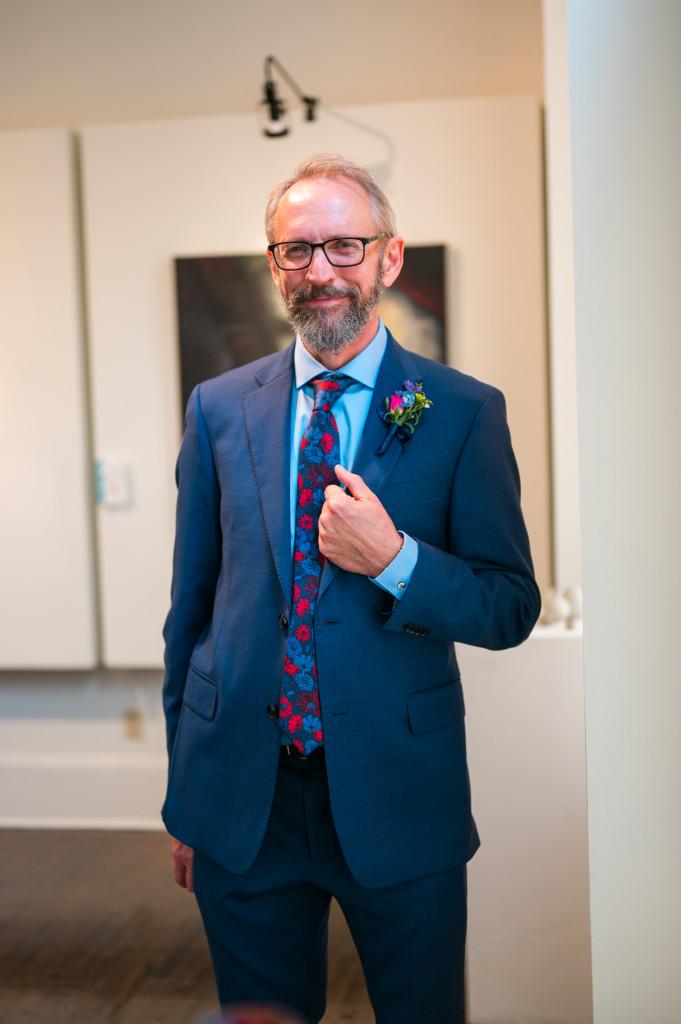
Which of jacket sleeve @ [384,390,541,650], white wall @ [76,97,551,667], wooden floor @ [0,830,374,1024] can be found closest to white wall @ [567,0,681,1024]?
jacket sleeve @ [384,390,541,650]

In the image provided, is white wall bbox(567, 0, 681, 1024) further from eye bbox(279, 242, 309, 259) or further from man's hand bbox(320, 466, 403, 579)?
eye bbox(279, 242, 309, 259)

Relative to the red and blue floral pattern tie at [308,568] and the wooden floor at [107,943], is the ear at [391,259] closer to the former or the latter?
the red and blue floral pattern tie at [308,568]

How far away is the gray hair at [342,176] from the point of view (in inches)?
62.0

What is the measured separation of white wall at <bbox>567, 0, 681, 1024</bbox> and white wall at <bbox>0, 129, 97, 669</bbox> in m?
3.29

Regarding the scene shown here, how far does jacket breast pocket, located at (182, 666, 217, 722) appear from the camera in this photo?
5.44 ft

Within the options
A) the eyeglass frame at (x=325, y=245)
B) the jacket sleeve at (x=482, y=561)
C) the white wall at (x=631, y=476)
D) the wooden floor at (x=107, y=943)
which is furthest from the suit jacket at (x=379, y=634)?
the wooden floor at (x=107, y=943)

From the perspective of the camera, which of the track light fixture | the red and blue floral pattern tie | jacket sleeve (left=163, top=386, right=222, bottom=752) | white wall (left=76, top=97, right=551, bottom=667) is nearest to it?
the red and blue floral pattern tie

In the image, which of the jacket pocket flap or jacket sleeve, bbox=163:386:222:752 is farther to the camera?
jacket sleeve, bbox=163:386:222:752

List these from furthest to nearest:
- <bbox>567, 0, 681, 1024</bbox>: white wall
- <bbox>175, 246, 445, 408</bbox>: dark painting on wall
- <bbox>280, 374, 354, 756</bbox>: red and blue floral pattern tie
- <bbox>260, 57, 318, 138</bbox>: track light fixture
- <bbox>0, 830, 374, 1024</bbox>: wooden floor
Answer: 1. <bbox>175, 246, 445, 408</bbox>: dark painting on wall
2. <bbox>260, 57, 318, 138</bbox>: track light fixture
3. <bbox>0, 830, 374, 1024</bbox>: wooden floor
4. <bbox>280, 374, 354, 756</bbox>: red and blue floral pattern tie
5. <bbox>567, 0, 681, 1024</bbox>: white wall

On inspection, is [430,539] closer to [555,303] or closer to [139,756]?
[555,303]

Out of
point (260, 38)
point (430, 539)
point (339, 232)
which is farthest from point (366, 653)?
point (260, 38)

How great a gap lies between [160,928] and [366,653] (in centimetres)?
220

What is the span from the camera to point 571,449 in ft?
10.7

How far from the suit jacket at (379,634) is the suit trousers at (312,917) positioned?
0.06 meters
